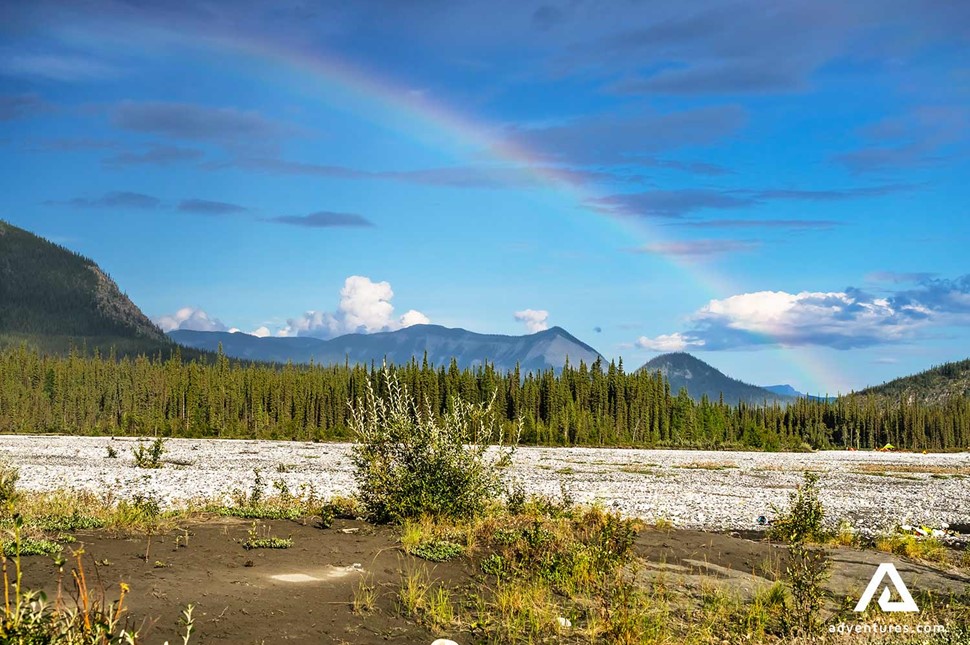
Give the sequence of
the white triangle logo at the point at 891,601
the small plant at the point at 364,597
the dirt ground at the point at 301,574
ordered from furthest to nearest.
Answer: the white triangle logo at the point at 891,601, the small plant at the point at 364,597, the dirt ground at the point at 301,574

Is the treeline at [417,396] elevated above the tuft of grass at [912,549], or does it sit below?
above

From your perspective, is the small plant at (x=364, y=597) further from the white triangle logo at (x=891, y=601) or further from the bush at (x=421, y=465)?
the white triangle logo at (x=891, y=601)

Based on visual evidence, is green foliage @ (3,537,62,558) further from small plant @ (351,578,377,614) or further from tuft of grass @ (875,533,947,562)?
tuft of grass @ (875,533,947,562)

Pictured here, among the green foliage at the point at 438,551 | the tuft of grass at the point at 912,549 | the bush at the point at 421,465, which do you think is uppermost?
the bush at the point at 421,465

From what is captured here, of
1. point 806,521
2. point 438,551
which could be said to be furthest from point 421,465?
point 806,521

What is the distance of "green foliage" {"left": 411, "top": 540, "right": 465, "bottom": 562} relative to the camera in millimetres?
13273

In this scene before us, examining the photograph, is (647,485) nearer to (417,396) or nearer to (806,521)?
(806,521)

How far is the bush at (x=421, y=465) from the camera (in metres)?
16.2

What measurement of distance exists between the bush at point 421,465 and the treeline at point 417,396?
9004cm

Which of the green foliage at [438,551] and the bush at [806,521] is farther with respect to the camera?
the bush at [806,521]

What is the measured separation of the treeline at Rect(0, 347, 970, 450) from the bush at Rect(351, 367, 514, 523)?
9004 centimetres

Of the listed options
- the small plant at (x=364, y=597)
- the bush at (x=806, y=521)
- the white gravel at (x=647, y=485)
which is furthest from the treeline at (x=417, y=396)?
the small plant at (x=364, y=597)

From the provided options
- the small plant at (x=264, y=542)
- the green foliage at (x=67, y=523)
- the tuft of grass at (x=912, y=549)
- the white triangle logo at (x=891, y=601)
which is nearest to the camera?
the white triangle logo at (x=891, y=601)

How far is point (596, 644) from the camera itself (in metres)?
10.1
